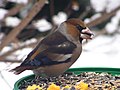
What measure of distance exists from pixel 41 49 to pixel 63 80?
0.26m

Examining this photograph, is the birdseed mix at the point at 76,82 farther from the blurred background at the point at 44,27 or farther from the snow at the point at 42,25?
the snow at the point at 42,25

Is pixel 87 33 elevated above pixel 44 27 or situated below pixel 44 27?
below

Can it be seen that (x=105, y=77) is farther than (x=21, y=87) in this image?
Yes

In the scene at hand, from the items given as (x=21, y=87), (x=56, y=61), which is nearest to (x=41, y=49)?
(x=56, y=61)

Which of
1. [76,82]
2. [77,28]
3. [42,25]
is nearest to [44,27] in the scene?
[42,25]

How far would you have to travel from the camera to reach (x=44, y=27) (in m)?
6.14

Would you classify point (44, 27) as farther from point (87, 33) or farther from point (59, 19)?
point (87, 33)

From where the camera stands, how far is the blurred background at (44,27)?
459 centimetres

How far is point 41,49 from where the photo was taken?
2.68 meters

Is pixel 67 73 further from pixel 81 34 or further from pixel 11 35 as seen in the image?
pixel 11 35

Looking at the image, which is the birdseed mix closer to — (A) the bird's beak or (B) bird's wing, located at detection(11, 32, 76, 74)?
(B) bird's wing, located at detection(11, 32, 76, 74)

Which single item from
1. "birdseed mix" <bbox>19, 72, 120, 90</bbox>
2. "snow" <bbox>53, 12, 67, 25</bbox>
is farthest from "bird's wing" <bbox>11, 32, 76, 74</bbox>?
"snow" <bbox>53, 12, 67, 25</bbox>

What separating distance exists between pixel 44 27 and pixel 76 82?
11.5 feet

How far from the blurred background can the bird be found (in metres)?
0.97
